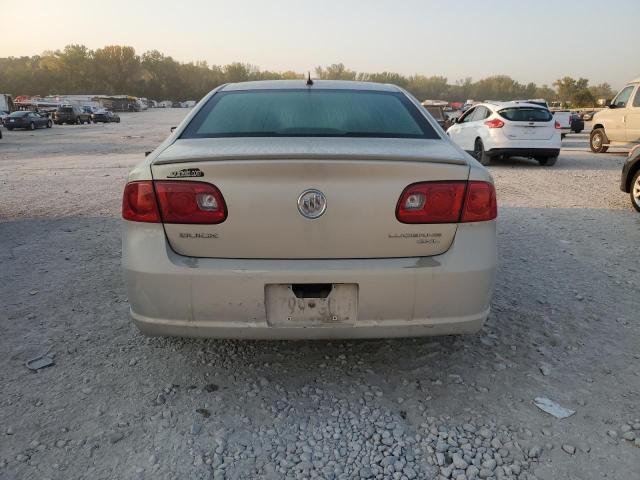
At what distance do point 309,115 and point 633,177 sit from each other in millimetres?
6146

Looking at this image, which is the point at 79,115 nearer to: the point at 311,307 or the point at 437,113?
the point at 437,113

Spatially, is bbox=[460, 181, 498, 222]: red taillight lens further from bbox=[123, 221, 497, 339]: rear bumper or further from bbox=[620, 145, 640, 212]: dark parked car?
bbox=[620, 145, 640, 212]: dark parked car

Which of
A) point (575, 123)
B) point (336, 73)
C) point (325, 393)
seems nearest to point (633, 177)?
point (325, 393)

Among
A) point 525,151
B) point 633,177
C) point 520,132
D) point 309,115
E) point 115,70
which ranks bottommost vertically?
point 525,151

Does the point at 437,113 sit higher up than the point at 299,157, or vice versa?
the point at 299,157

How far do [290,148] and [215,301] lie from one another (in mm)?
802

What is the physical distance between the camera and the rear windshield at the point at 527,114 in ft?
38.5

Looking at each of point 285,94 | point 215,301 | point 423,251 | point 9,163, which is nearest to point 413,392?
point 423,251

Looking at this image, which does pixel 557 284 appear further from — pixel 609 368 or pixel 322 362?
pixel 322 362

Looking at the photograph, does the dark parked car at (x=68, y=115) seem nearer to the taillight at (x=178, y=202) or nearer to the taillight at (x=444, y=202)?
the taillight at (x=178, y=202)

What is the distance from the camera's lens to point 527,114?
11805mm

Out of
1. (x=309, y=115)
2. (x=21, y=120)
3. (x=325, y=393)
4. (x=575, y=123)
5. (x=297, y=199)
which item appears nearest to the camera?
(x=297, y=199)

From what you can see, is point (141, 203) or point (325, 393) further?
point (325, 393)

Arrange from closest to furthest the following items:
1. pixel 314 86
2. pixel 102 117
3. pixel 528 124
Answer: pixel 314 86, pixel 528 124, pixel 102 117
